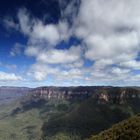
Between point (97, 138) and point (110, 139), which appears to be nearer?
point (110, 139)

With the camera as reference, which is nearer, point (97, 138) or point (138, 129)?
point (138, 129)

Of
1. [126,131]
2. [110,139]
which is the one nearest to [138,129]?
[126,131]

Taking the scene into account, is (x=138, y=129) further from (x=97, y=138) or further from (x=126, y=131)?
(x=97, y=138)

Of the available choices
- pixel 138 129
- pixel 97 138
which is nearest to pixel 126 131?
pixel 138 129

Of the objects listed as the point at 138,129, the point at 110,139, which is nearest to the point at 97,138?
the point at 110,139

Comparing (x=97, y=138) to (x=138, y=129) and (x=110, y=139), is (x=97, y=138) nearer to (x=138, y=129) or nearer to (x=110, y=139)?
(x=110, y=139)
